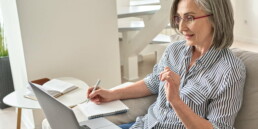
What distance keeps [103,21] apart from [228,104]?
1.44 metres

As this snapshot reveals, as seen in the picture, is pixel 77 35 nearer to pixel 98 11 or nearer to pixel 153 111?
pixel 98 11

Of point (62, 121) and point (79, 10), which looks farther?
point (79, 10)

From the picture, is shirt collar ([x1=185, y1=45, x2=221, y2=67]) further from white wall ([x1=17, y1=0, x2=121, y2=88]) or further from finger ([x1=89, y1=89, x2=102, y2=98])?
white wall ([x1=17, y1=0, x2=121, y2=88])

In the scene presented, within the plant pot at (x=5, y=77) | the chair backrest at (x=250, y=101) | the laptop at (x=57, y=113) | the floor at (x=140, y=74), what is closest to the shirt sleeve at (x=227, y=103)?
the chair backrest at (x=250, y=101)

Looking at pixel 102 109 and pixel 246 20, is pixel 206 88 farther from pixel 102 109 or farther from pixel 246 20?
pixel 246 20

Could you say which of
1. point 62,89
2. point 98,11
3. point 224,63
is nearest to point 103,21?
point 98,11

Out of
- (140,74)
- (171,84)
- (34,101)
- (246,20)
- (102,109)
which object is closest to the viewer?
(171,84)

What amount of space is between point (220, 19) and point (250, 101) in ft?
1.15

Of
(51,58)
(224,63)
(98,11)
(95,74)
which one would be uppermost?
(98,11)

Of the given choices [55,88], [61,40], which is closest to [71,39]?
[61,40]

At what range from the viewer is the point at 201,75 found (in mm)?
1248

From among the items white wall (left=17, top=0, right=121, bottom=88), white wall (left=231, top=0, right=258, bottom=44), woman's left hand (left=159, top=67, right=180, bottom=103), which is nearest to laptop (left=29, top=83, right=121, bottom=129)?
woman's left hand (left=159, top=67, right=180, bottom=103)

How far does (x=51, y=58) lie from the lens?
218cm

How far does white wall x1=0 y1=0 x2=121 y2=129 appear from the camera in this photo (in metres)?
2.08
